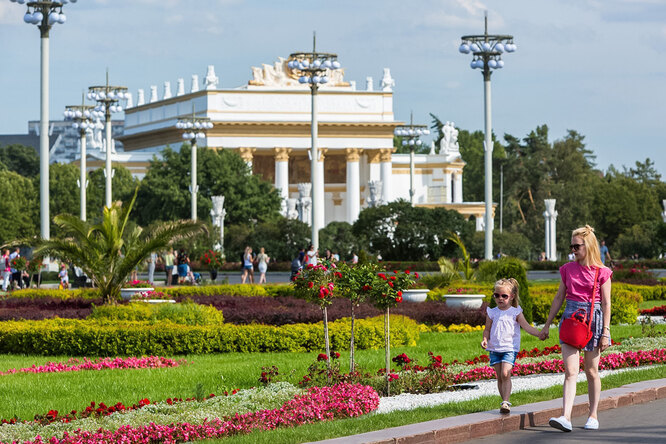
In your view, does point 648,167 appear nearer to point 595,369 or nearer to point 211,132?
point 211,132

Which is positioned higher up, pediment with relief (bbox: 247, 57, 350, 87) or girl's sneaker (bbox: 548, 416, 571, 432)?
pediment with relief (bbox: 247, 57, 350, 87)

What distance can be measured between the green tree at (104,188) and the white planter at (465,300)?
5432cm

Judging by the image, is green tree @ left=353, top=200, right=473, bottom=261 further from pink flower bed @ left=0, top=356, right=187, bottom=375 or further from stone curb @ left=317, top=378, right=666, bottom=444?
stone curb @ left=317, top=378, right=666, bottom=444

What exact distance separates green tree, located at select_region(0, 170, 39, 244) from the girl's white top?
7088cm

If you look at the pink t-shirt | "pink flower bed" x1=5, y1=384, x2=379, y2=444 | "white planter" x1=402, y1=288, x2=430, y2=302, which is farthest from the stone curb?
"white planter" x1=402, y1=288, x2=430, y2=302

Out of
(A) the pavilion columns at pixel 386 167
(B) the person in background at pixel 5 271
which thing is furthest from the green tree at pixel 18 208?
(B) the person in background at pixel 5 271

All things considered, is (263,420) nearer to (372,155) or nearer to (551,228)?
(551,228)

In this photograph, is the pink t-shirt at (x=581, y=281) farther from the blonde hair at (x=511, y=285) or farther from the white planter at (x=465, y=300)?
the white planter at (x=465, y=300)

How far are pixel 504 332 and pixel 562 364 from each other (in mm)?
4485

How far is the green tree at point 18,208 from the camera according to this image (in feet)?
268

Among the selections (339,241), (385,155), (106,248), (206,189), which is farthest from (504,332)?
(385,155)

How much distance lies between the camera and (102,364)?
18.0 metres

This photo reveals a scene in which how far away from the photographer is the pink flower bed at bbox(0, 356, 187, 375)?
57.4 feet

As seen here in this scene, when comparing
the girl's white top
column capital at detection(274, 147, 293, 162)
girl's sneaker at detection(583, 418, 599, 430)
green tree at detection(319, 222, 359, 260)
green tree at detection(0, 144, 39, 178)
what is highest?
green tree at detection(0, 144, 39, 178)
